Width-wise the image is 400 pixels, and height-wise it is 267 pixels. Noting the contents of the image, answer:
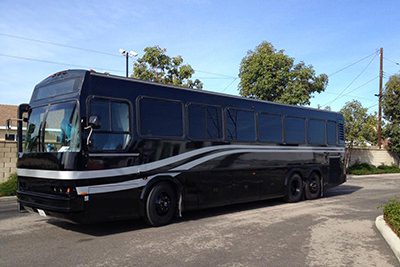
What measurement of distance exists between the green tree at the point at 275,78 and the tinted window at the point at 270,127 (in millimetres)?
13081

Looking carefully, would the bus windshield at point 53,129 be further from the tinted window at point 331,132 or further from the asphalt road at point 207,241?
the tinted window at point 331,132

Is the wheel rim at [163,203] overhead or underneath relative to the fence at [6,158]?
underneath

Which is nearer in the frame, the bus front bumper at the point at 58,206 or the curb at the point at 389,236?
the curb at the point at 389,236

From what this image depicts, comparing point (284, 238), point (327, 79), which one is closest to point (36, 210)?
point (284, 238)

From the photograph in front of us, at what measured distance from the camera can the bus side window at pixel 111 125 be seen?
8062mm

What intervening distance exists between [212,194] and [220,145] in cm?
129

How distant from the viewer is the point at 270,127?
12742 mm

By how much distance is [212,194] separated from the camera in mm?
10578

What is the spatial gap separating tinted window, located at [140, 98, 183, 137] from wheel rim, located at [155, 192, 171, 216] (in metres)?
1.37

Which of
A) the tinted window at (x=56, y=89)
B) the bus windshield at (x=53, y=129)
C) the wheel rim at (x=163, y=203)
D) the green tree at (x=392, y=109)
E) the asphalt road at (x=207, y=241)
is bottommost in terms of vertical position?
the asphalt road at (x=207, y=241)

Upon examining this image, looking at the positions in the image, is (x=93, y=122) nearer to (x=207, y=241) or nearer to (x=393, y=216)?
(x=207, y=241)

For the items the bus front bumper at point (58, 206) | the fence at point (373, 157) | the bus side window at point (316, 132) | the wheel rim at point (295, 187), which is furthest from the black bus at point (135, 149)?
the fence at point (373, 157)

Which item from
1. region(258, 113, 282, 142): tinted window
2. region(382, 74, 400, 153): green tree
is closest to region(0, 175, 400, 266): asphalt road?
region(258, 113, 282, 142): tinted window

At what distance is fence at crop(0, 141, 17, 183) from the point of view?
52.3 ft
